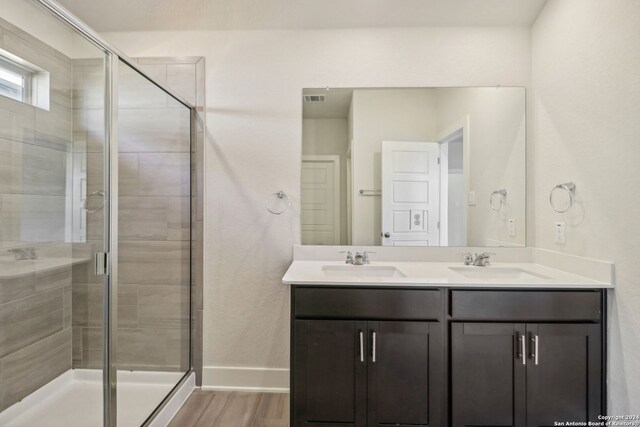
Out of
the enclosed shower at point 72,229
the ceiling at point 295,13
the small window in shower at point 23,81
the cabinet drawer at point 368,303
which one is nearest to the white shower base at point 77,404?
the enclosed shower at point 72,229

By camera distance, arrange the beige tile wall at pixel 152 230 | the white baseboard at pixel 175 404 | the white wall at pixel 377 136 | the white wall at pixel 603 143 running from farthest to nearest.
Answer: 1. the white wall at pixel 377 136
2. the white baseboard at pixel 175 404
3. the beige tile wall at pixel 152 230
4. the white wall at pixel 603 143

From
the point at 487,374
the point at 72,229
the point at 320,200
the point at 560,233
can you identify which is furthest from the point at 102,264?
the point at 560,233

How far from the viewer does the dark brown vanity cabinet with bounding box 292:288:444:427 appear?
156cm

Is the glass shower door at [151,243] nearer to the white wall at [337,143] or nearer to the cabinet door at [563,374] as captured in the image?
the white wall at [337,143]

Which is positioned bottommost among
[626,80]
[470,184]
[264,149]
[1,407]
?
[1,407]

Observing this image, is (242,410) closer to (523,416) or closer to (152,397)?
(152,397)

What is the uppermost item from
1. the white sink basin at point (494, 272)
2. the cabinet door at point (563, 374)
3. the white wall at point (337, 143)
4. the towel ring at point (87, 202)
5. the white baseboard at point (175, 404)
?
the white wall at point (337, 143)

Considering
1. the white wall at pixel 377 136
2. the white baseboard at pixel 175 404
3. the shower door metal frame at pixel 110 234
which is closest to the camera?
the shower door metal frame at pixel 110 234

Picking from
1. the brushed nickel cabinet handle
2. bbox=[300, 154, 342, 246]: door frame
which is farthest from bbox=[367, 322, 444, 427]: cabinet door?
bbox=[300, 154, 342, 246]: door frame

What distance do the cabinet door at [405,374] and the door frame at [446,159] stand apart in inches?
30.4

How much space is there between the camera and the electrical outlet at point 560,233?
1.82m

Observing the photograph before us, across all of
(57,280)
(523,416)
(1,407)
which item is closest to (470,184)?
(523,416)

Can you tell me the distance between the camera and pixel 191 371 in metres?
2.17

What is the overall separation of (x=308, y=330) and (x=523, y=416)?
1094mm
